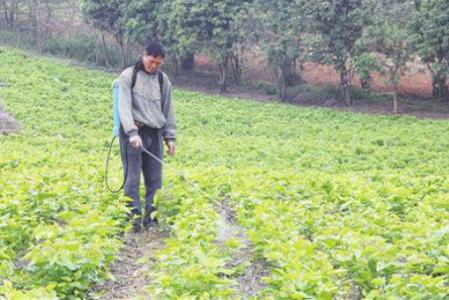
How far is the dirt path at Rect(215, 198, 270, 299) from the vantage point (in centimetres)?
550

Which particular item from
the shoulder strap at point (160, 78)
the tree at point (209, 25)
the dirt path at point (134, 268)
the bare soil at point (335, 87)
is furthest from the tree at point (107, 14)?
the dirt path at point (134, 268)

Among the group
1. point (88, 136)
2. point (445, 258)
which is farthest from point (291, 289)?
point (88, 136)

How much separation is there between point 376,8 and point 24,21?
31.3m

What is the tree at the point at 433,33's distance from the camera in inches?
1059

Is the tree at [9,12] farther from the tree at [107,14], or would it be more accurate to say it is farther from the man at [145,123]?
the man at [145,123]

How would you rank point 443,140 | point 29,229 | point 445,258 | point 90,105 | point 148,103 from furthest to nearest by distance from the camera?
point 90,105, point 443,140, point 148,103, point 29,229, point 445,258

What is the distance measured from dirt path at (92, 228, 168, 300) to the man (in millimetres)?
273

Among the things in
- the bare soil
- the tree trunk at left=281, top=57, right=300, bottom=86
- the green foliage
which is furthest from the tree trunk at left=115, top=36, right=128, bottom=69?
the green foliage

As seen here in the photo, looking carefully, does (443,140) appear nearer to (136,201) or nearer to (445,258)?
(136,201)

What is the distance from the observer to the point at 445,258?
4.84 metres

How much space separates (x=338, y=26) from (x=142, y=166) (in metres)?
24.5

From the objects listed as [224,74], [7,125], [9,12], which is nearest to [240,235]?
[7,125]

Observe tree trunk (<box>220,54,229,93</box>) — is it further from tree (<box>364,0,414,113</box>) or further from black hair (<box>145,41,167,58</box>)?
black hair (<box>145,41,167,58</box>)

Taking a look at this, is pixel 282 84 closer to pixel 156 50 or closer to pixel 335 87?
pixel 335 87
